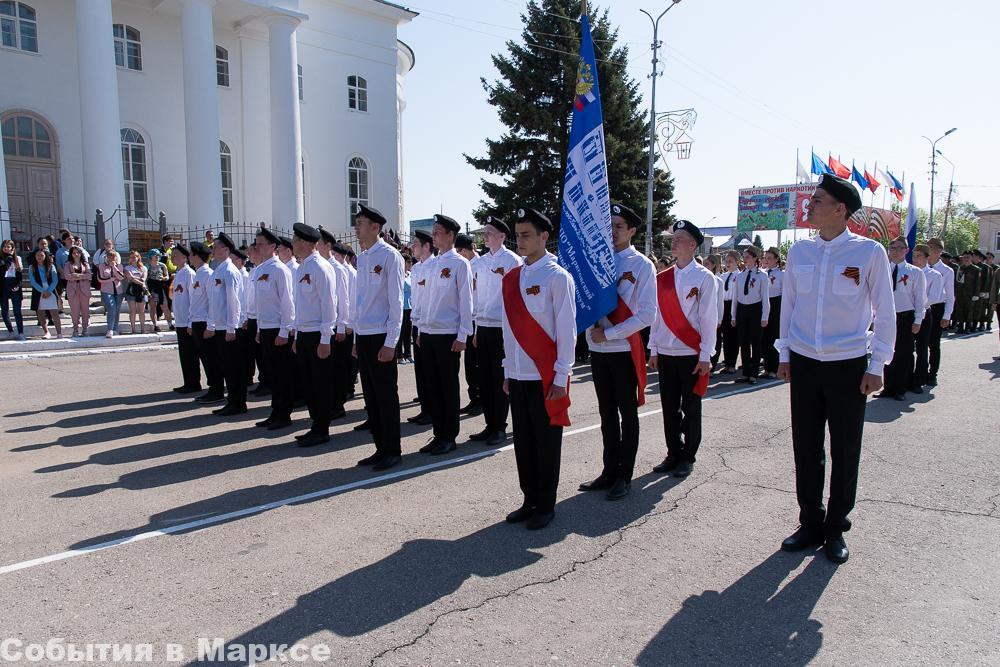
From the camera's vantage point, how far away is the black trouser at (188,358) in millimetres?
9391

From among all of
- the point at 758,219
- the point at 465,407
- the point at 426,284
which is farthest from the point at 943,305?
the point at 758,219

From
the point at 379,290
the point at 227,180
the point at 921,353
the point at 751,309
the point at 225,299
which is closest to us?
the point at 379,290

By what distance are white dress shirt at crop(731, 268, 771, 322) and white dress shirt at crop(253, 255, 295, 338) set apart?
7413 millimetres

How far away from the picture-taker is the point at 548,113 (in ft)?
96.1

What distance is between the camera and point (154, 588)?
3678mm

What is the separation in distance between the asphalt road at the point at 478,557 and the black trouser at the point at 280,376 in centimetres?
63

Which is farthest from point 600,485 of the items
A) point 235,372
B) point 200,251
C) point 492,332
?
point 200,251

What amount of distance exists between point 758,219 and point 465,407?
5585 centimetres

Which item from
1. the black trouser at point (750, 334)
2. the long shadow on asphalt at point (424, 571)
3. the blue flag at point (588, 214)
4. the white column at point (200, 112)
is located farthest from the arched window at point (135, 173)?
the long shadow on asphalt at point (424, 571)

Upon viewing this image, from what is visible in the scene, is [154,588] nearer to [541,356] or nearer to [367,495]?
[367,495]

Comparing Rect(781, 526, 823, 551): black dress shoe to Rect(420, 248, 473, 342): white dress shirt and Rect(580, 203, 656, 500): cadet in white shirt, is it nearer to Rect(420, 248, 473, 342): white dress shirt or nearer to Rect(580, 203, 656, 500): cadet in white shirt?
Rect(580, 203, 656, 500): cadet in white shirt

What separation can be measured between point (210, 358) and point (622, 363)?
19.8 feet

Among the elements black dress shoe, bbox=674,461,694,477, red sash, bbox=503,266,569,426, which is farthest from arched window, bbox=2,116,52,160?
black dress shoe, bbox=674,461,694,477

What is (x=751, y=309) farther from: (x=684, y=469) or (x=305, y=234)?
(x=305, y=234)
